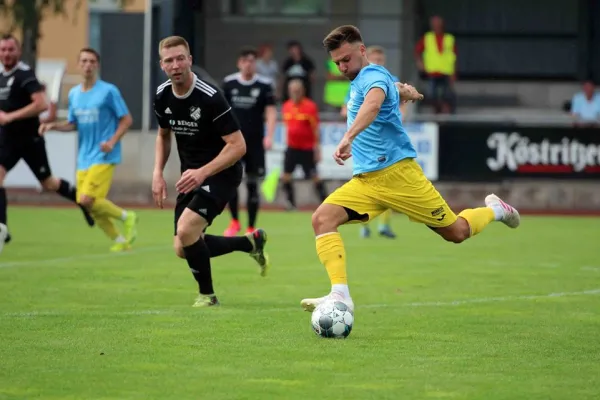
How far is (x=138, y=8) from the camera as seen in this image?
38.2 m

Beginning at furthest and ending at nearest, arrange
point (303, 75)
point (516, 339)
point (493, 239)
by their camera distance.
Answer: point (303, 75) < point (493, 239) < point (516, 339)

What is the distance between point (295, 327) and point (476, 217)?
1760mm

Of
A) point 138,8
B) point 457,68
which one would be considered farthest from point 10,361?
point 138,8

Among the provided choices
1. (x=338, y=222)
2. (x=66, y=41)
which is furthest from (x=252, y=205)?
(x=66, y=41)

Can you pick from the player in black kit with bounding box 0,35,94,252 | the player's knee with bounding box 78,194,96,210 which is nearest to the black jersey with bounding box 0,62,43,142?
the player in black kit with bounding box 0,35,94,252

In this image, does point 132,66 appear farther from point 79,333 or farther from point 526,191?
point 79,333

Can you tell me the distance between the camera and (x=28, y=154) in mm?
15281

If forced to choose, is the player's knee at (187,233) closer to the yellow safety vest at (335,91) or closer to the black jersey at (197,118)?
the black jersey at (197,118)

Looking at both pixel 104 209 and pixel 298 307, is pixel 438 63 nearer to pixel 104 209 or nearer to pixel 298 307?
pixel 104 209

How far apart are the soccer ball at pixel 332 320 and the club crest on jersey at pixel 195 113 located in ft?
6.87

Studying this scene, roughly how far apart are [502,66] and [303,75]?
19.2ft

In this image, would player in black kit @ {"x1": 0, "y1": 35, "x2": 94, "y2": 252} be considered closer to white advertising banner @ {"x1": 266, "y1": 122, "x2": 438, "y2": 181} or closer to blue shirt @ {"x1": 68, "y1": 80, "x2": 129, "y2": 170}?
blue shirt @ {"x1": 68, "y1": 80, "x2": 129, "y2": 170}

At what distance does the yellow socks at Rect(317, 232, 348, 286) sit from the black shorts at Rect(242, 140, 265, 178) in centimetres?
916

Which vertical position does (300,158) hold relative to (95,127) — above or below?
below
